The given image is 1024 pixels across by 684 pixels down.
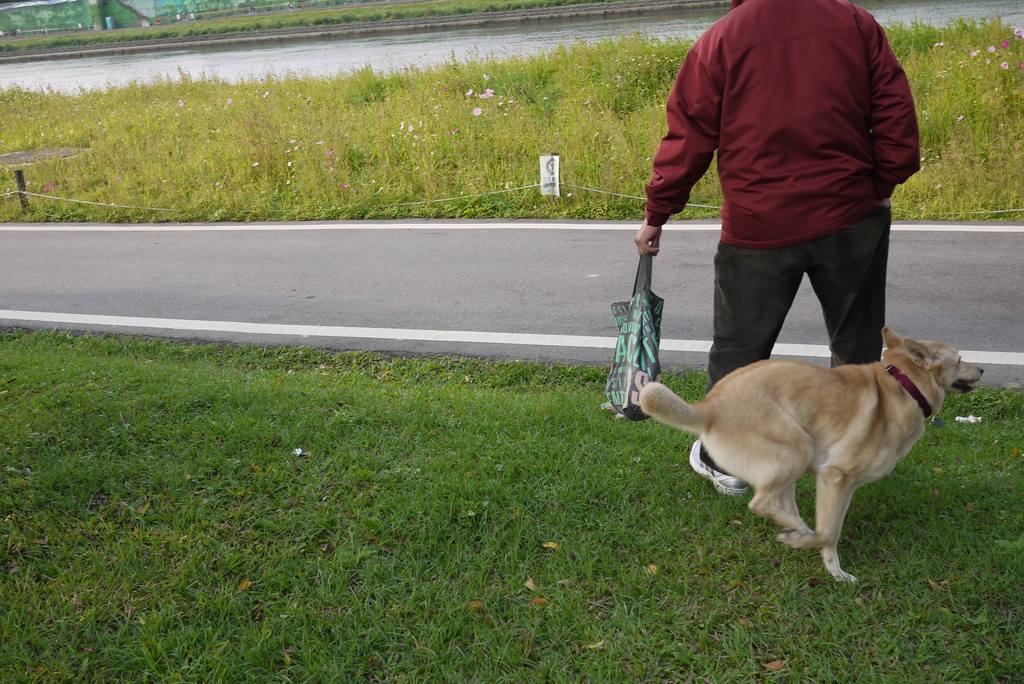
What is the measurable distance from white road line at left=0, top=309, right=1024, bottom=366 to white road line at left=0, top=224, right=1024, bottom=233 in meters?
3.03

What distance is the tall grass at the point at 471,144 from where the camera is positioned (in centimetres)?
984

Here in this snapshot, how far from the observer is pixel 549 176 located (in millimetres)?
9938

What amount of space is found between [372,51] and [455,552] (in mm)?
32483

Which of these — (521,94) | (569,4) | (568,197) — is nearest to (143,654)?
(568,197)

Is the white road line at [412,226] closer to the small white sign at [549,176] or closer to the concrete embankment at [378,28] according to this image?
the small white sign at [549,176]

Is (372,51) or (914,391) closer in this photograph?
(914,391)

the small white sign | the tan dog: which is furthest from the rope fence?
the tan dog

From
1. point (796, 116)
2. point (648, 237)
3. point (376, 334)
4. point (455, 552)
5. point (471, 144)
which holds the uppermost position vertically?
point (796, 116)

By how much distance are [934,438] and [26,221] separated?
11.8 m

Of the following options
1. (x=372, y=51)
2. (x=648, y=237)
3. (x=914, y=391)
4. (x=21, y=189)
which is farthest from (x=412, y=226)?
(x=372, y=51)

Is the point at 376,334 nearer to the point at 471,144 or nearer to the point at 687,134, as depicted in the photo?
the point at 687,134

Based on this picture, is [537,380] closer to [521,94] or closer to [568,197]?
[568,197]

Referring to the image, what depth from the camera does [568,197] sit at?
10016mm

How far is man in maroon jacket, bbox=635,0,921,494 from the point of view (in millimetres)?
3242
